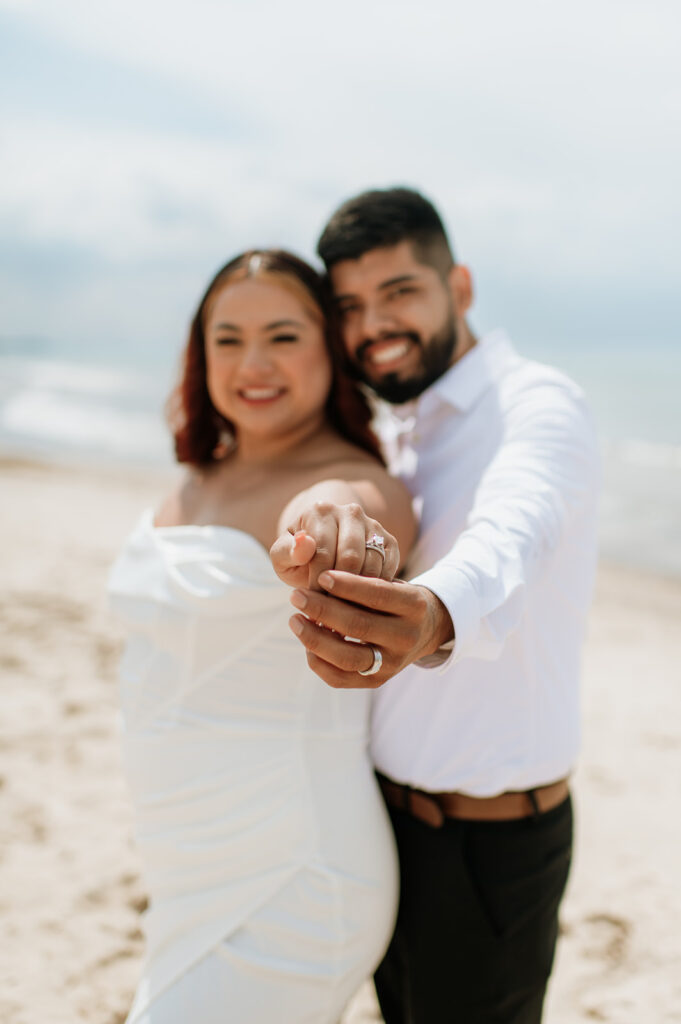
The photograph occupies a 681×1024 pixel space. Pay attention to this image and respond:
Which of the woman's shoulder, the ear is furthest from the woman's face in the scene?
the ear

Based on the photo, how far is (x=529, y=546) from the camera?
1502 mm

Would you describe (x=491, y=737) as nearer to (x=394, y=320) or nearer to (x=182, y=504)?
(x=182, y=504)

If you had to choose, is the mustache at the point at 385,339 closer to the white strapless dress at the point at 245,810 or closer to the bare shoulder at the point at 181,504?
the bare shoulder at the point at 181,504

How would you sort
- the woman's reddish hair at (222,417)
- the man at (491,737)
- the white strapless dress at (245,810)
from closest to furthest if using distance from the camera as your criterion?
the white strapless dress at (245,810) → the man at (491,737) → the woman's reddish hair at (222,417)

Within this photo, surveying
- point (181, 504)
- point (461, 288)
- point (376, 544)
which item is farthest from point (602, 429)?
point (376, 544)

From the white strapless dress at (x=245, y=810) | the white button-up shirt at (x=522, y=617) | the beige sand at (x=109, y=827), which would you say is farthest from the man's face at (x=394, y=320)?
the beige sand at (x=109, y=827)

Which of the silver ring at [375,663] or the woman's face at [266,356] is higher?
the woman's face at [266,356]

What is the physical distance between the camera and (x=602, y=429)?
20469 millimetres

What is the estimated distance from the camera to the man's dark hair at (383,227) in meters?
2.31

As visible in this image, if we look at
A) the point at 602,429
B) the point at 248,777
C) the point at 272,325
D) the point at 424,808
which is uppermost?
the point at 272,325

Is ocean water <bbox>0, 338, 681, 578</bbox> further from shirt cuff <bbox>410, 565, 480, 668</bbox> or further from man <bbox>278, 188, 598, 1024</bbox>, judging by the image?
shirt cuff <bbox>410, 565, 480, 668</bbox>

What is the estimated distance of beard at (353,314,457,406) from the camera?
2357 millimetres

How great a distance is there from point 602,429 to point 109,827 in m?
18.7

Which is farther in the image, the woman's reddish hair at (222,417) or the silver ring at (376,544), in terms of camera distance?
the woman's reddish hair at (222,417)
